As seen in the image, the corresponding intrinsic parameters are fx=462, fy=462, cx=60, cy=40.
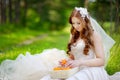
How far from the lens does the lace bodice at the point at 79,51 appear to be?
703 cm

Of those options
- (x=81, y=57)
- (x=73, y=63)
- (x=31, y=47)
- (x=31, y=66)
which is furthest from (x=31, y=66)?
(x=31, y=47)

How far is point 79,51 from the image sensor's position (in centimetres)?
713

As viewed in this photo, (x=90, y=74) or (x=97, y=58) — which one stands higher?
(x=97, y=58)

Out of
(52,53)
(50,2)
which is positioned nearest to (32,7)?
(50,2)

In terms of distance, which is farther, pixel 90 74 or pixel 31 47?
pixel 31 47

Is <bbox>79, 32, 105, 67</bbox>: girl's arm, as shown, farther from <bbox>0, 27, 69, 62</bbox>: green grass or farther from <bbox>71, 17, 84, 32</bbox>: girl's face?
<bbox>0, 27, 69, 62</bbox>: green grass

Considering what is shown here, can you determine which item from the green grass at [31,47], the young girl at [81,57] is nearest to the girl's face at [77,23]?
the young girl at [81,57]

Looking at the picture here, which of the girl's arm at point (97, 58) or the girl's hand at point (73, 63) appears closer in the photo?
the girl's hand at point (73, 63)

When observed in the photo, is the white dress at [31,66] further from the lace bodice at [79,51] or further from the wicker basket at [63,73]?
the wicker basket at [63,73]

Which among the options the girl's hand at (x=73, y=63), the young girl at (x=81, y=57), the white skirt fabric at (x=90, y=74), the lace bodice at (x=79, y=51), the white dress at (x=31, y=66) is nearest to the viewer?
the white skirt fabric at (x=90, y=74)

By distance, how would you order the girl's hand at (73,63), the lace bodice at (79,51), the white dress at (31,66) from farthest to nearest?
the white dress at (31,66) → the lace bodice at (79,51) → the girl's hand at (73,63)

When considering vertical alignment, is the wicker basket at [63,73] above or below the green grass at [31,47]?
below

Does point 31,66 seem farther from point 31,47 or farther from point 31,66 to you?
point 31,47

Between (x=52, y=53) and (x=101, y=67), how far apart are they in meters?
1.53
